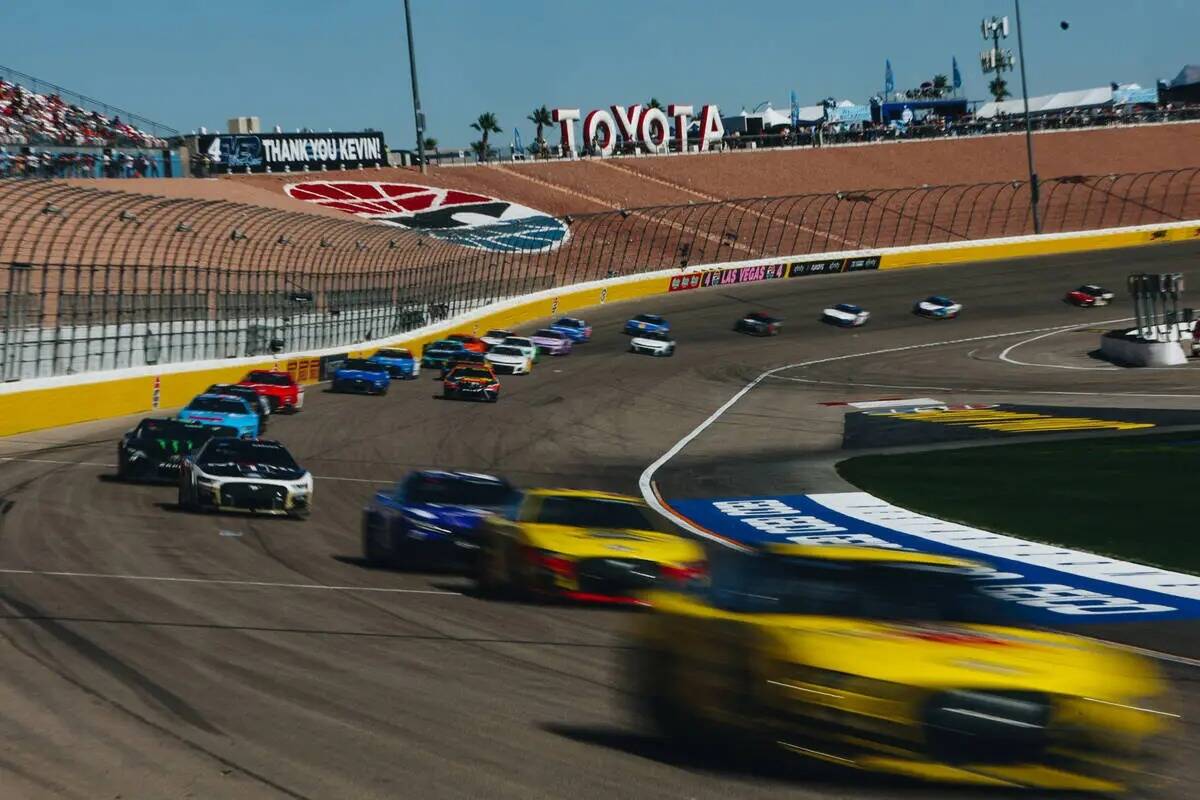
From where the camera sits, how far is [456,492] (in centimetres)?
1836

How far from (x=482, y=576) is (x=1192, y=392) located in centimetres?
3055

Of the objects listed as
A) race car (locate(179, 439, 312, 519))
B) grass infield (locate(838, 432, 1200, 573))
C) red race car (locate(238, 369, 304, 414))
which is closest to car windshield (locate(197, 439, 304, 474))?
race car (locate(179, 439, 312, 519))

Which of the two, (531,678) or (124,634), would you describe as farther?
(124,634)

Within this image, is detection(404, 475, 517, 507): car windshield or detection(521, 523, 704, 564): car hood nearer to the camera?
detection(521, 523, 704, 564): car hood

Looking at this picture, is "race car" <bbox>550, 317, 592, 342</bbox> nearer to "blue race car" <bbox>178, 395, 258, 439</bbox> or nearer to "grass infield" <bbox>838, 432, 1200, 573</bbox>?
"blue race car" <bbox>178, 395, 258, 439</bbox>

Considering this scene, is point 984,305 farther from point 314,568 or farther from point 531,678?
point 531,678

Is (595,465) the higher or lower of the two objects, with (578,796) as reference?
lower

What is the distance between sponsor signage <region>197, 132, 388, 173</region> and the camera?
97.1 meters

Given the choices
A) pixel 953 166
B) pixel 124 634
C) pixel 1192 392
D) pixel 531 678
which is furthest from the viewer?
pixel 953 166

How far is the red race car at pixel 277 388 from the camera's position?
132ft

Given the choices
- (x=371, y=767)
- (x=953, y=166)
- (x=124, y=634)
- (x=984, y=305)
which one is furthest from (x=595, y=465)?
(x=953, y=166)

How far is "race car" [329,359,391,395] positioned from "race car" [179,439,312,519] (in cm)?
2251

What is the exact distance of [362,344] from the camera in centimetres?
5534

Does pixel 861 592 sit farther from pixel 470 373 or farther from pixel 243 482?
pixel 470 373
